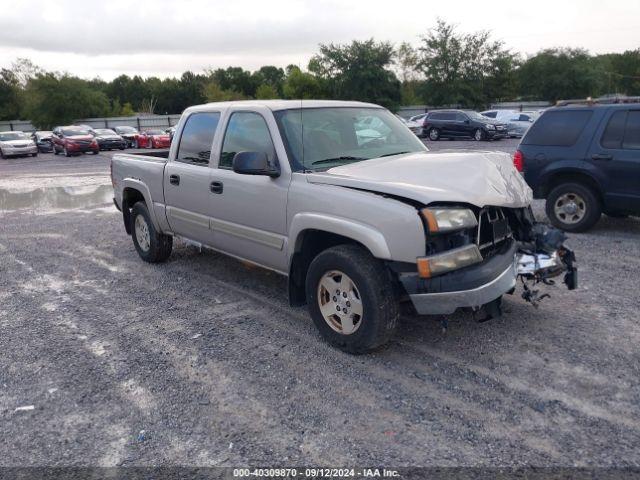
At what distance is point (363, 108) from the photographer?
5410 mm

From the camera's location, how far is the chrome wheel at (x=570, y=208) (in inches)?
310

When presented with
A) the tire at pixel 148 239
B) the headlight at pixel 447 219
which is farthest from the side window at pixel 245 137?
the tire at pixel 148 239

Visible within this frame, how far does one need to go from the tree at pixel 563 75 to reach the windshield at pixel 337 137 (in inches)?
1859

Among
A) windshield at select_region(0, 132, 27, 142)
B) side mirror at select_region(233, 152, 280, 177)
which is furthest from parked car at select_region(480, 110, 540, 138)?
windshield at select_region(0, 132, 27, 142)

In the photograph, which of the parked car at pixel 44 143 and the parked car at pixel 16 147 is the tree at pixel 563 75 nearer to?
the parked car at pixel 44 143

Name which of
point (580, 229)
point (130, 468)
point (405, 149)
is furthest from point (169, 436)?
point (580, 229)

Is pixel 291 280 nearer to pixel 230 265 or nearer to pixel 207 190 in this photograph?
pixel 207 190

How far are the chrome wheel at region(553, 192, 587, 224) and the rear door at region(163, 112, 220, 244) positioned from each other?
17.1ft

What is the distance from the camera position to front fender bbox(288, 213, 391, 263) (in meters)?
3.76

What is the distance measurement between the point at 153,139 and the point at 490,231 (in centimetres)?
3086

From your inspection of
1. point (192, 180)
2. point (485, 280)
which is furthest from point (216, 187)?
point (485, 280)

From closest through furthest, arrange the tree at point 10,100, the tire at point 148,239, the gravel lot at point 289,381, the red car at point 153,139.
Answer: the gravel lot at point 289,381, the tire at point 148,239, the red car at point 153,139, the tree at point 10,100

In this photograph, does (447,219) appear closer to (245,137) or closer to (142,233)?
(245,137)

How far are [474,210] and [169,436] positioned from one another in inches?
96.8
